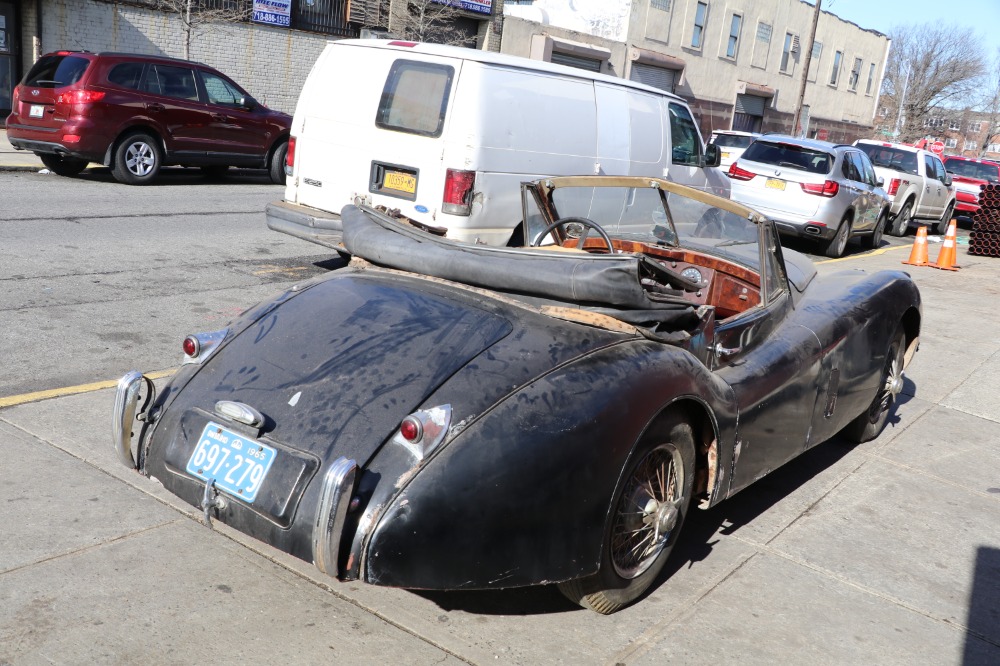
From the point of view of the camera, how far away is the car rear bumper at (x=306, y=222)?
27.4 feet

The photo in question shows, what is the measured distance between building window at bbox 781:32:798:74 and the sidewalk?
126 ft

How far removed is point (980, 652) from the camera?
3.46 meters

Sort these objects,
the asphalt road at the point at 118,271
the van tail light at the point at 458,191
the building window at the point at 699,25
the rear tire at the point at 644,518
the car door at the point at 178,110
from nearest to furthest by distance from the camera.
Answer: the rear tire at the point at 644,518
the asphalt road at the point at 118,271
the van tail light at the point at 458,191
the car door at the point at 178,110
the building window at the point at 699,25

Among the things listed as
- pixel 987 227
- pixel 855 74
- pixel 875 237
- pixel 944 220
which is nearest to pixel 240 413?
pixel 875 237

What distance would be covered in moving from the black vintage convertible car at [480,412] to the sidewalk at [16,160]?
12.4m

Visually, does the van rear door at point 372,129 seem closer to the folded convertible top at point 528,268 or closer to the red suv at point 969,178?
the folded convertible top at point 528,268

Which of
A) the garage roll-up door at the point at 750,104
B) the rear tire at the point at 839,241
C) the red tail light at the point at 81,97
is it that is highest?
the garage roll-up door at the point at 750,104

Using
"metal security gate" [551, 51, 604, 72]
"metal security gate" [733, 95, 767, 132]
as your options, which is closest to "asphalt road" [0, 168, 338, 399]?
"metal security gate" [551, 51, 604, 72]

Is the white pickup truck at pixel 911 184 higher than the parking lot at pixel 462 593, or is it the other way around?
the white pickup truck at pixel 911 184

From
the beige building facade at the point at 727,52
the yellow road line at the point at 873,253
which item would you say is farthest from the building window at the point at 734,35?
the yellow road line at the point at 873,253

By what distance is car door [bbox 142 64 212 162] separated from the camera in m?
13.9

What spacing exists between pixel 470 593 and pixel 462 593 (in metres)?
0.03

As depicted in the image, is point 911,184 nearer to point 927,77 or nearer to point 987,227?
point 987,227

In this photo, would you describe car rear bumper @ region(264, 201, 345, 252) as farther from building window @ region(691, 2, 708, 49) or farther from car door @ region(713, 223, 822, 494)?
building window @ region(691, 2, 708, 49)
